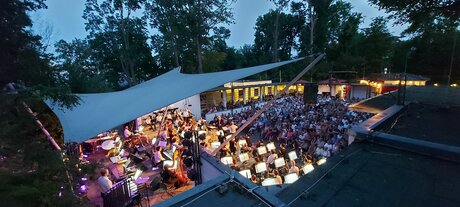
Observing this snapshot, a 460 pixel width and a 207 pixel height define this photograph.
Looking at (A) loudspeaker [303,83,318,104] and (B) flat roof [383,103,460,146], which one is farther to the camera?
(A) loudspeaker [303,83,318,104]

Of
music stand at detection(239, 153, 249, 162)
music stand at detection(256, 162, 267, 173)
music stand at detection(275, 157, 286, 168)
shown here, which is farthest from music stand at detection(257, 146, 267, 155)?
music stand at detection(256, 162, 267, 173)

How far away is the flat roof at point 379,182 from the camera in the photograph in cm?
214

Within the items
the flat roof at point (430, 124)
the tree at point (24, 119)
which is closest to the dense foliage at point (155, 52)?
the tree at point (24, 119)

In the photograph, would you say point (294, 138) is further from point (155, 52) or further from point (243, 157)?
point (155, 52)

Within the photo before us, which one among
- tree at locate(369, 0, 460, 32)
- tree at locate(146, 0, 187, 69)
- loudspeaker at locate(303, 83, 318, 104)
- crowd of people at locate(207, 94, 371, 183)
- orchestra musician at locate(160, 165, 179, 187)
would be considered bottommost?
crowd of people at locate(207, 94, 371, 183)

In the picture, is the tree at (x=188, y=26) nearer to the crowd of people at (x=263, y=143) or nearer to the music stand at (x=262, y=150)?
the crowd of people at (x=263, y=143)

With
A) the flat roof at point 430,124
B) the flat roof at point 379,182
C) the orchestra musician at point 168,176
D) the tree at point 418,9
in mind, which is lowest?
the orchestra musician at point 168,176

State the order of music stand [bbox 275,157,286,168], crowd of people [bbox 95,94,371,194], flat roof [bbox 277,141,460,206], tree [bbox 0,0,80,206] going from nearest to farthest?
flat roof [bbox 277,141,460,206], tree [bbox 0,0,80,206], crowd of people [bbox 95,94,371,194], music stand [bbox 275,157,286,168]

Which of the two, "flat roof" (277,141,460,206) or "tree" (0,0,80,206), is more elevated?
"tree" (0,0,80,206)

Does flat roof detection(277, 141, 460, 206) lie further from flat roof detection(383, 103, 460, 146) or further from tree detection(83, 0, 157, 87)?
tree detection(83, 0, 157, 87)

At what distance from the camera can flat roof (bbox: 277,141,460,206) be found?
2.14 m

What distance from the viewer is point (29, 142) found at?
2.78 meters

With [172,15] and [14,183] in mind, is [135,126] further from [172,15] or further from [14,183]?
[172,15]

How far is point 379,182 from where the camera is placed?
7.94 feet
